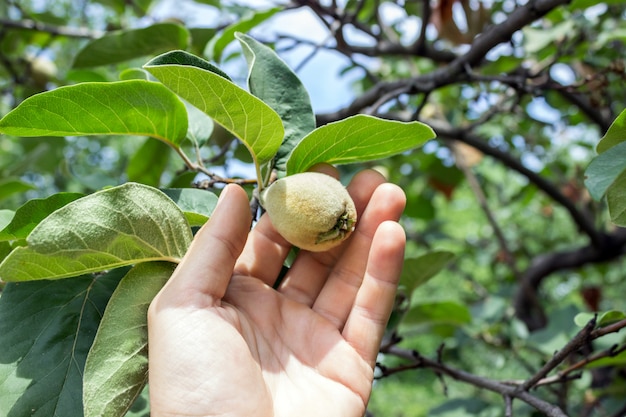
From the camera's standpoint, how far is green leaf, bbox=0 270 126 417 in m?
0.98

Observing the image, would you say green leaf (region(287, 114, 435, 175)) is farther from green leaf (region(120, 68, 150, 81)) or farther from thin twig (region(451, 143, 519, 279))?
thin twig (region(451, 143, 519, 279))

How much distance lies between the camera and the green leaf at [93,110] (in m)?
0.94

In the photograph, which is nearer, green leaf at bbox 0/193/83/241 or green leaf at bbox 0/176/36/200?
green leaf at bbox 0/193/83/241

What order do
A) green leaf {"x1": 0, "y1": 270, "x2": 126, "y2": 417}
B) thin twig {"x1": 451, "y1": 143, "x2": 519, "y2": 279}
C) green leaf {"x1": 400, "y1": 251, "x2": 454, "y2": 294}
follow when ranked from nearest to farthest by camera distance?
green leaf {"x1": 0, "y1": 270, "x2": 126, "y2": 417} → green leaf {"x1": 400, "y1": 251, "x2": 454, "y2": 294} → thin twig {"x1": 451, "y1": 143, "x2": 519, "y2": 279}

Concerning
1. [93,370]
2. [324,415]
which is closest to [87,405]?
[93,370]

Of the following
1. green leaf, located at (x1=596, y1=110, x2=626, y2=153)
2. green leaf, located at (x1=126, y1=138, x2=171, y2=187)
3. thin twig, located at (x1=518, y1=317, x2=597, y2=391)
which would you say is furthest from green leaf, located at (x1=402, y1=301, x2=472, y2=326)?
green leaf, located at (x1=596, y1=110, x2=626, y2=153)

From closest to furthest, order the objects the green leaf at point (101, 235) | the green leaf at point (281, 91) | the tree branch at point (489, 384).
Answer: the green leaf at point (101, 235) → the green leaf at point (281, 91) → the tree branch at point (489, 384)

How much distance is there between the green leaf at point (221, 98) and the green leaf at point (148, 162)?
32.3 inches

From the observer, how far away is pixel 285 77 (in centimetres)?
112

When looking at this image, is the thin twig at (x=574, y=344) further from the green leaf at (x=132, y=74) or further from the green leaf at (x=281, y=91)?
the green leaf at (x=132, y=74)

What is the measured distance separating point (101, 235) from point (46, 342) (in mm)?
250

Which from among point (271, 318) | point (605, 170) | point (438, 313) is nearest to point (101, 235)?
point (271, 318)

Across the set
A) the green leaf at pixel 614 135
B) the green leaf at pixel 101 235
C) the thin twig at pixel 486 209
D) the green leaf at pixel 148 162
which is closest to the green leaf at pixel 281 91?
the green leaf at pixel 101 235

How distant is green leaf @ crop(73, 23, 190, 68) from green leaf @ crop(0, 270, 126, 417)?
841 millimetres
